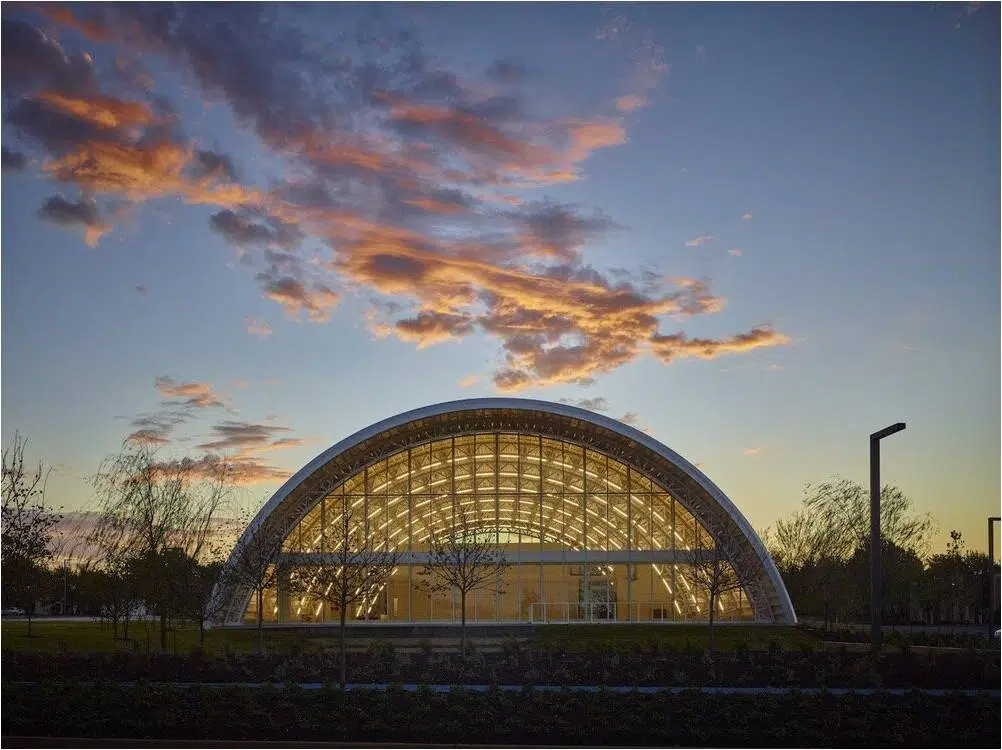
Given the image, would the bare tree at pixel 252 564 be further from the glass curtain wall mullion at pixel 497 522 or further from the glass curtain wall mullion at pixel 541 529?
the glass curtain wall mullion at pixel 541 529

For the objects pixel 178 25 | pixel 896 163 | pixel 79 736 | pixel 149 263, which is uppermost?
pixel 178 25

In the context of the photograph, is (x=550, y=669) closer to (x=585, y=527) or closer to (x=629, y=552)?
(x=629, y=552)

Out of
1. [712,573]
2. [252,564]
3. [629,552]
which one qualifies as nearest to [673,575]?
[629,552]

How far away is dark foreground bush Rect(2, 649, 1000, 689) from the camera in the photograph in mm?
25172

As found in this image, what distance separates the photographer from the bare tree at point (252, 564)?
38.6 metres

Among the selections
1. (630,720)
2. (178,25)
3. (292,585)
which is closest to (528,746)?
(630,720)

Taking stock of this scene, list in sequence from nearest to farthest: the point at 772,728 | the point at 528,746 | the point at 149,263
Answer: the point at 528,746, the point at 772,728, the point at 149,263

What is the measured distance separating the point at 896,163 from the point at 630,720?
1561 centimetres

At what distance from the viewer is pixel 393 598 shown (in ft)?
155

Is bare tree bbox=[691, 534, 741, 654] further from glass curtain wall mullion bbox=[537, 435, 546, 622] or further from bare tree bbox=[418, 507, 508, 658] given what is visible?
bare tree bbox=[418, 507, 508, 658]

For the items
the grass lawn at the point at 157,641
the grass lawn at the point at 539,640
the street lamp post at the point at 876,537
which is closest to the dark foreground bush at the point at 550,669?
the street lamp post at the point at 876,537

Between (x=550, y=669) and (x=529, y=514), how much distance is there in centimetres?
2172

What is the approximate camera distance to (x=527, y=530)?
48.0m

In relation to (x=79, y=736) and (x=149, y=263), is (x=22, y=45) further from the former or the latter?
(x=79, y=736)
